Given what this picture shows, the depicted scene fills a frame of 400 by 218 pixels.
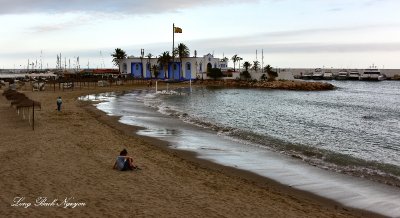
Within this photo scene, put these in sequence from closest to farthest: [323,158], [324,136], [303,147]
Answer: [323,158] → [303,147] → [324,136]

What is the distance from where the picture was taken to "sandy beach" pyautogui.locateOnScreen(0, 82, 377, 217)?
10.6m

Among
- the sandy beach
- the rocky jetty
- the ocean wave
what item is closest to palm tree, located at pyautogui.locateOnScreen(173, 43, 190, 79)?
the rocky jetty

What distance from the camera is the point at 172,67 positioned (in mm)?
106625

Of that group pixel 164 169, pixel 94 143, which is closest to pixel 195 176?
pixel 164 169

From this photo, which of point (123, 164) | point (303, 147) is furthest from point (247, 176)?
point (303, 147)

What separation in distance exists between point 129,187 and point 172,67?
9515 cm

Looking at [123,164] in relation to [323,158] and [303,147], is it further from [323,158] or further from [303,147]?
[303,147]

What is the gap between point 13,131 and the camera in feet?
73.5

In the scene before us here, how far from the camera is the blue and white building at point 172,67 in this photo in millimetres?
105312

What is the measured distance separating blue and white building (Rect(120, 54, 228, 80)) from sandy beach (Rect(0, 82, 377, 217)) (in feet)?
281

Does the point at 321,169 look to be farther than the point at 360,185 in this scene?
Yes

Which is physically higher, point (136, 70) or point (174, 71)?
point (136, 70)

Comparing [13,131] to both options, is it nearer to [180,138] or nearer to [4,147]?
[4,147]

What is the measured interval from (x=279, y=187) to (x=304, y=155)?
7.27 m
